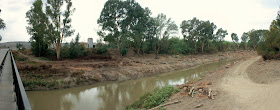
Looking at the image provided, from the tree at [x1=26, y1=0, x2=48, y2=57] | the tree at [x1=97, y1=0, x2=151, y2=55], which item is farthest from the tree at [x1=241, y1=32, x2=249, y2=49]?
the tree at [x1=26, y1=0, x2=48, y2=57]

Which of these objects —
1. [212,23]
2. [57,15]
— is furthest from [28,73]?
[212,23]

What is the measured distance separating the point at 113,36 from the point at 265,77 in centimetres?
2279

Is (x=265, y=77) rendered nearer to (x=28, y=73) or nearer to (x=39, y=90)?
(x=39, y=90)

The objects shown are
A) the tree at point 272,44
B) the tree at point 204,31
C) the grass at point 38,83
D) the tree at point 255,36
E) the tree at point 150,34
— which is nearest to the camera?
the grass at point 38,83

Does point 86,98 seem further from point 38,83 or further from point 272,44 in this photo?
point 272,44

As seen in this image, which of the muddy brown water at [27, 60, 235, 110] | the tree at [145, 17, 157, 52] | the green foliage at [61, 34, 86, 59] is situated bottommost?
the muddy brown water at [27, 60, 235, 110]

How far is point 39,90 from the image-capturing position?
12.5m

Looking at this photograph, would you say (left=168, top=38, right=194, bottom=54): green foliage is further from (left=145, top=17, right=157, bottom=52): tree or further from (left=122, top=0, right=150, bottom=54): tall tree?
(left=122, top=0, right=150, bottom=54): tall tree

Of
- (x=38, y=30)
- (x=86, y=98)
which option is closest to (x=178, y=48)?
(x=38, y=30)

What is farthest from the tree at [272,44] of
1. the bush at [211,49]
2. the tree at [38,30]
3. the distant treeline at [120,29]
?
the bush at [211,49]

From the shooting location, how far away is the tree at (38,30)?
23141mm

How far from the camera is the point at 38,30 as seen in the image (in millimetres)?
23828

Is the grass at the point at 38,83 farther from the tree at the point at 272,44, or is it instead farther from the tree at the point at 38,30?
the tree at the point at 272,44

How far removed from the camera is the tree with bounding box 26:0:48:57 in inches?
911
